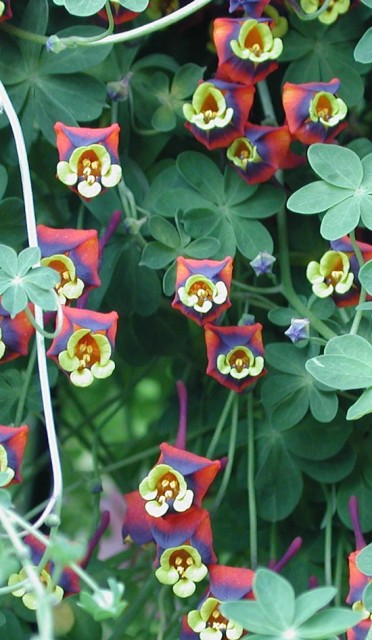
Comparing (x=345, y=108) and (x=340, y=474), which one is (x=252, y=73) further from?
(x=340, y=474)

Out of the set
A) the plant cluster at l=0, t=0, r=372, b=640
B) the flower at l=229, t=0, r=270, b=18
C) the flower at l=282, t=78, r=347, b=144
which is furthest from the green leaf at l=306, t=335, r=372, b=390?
the flower at l=229, t=0, r=270, b=18

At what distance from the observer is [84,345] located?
2.78 ft

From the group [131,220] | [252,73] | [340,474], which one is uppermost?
[252,73]

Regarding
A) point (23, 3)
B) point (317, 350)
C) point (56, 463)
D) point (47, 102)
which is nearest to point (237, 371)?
point (317, 350)

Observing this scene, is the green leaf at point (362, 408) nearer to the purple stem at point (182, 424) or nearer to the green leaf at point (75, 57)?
the purple stem at point (182, 424)

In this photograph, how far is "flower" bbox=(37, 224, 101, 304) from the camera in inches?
34.3

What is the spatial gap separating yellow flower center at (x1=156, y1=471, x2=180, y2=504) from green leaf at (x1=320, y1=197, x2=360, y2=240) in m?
0.24

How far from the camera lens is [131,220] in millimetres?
974

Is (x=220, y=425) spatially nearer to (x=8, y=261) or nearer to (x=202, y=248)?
(x=202, y=248)

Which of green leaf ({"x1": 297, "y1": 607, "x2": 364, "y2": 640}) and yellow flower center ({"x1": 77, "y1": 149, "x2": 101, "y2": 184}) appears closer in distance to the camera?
green leaf ({"x1": 297, "y1": 607, "x2": 364, "y2": 640})

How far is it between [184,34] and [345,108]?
0.82 feet

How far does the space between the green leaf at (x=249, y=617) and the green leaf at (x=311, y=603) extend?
0.06 feet

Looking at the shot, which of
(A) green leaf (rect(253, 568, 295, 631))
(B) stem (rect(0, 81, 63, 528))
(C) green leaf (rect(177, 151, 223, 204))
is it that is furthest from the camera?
(C) green leaf (rect(177, 151, 223, 204))

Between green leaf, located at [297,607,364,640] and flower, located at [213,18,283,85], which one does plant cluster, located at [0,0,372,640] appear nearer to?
flower, located at [213,18,283,85]
